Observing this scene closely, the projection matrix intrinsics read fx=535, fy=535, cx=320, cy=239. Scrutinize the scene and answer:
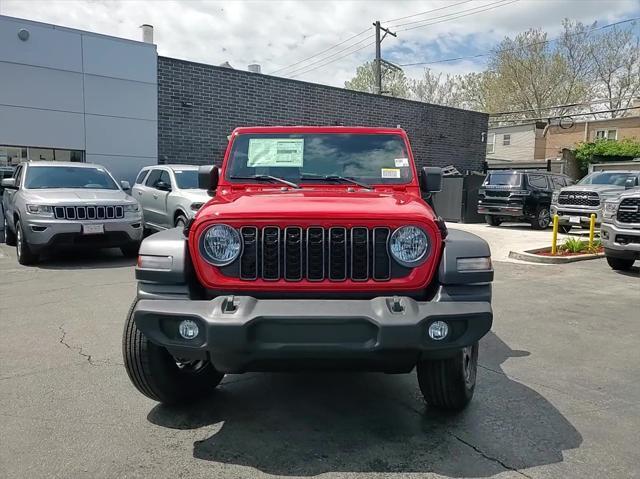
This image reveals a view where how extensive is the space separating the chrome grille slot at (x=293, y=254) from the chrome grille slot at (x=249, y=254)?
0.55 ft

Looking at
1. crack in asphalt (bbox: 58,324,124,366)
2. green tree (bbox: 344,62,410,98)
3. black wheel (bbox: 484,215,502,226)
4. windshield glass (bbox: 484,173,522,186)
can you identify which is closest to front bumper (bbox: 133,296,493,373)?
crack in asphalt (bbox: 58,324,124,366)

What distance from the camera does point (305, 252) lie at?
2.96m

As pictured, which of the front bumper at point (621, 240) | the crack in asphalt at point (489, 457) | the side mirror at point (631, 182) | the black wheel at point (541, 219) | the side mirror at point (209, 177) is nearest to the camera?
the crack in asphalt at point (489, 457)

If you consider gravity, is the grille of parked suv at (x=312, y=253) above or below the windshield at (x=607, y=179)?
below

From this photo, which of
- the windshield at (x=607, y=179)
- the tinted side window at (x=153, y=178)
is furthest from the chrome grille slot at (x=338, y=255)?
the windshield at (x=607, y=179)

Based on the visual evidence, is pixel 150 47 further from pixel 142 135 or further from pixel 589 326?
pixel 589 326

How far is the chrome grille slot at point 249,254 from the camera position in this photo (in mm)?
2957

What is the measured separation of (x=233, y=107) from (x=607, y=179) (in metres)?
11.1

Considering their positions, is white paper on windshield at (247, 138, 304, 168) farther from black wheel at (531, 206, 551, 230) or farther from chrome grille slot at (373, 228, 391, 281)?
black wheel at (531, 206, 551, 230)

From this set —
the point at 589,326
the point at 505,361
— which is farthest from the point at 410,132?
the point at 505,361

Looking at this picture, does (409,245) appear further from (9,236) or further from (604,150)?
(604,150)

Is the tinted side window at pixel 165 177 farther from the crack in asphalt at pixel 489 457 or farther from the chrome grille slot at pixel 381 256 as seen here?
the crack in asphalt at pixel 489 457

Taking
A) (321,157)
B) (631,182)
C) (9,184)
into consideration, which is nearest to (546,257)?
(631,182)

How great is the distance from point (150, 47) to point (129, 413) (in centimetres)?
1285
